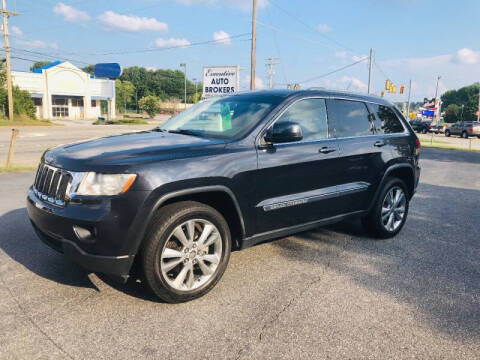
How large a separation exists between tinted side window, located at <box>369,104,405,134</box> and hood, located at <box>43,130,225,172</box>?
2.45 metres

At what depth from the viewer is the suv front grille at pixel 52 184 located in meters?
3.14

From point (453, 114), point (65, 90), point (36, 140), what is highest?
point (65, 90)

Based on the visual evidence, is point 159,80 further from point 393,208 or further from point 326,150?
point 326,150

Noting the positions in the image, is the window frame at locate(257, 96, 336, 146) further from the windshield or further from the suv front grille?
the suv front grille

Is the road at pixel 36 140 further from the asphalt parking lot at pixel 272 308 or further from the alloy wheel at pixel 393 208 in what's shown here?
the alloy wheel at pixel 393 208

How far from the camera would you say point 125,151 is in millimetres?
3264

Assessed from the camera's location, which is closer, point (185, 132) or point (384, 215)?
point (185, 132)

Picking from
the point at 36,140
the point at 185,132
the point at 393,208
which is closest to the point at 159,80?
the point at 36,140

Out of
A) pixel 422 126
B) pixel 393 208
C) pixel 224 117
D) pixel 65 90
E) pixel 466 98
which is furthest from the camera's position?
pixel 466 98

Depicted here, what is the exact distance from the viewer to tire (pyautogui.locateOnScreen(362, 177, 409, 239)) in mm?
5016

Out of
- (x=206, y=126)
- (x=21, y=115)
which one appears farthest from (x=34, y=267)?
(x=21, y=115)

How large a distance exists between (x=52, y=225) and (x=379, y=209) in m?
3.72

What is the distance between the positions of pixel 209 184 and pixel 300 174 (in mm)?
1090

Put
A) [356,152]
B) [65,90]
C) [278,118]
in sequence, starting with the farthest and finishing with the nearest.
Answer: [65,90], [356,152], [278,118]
